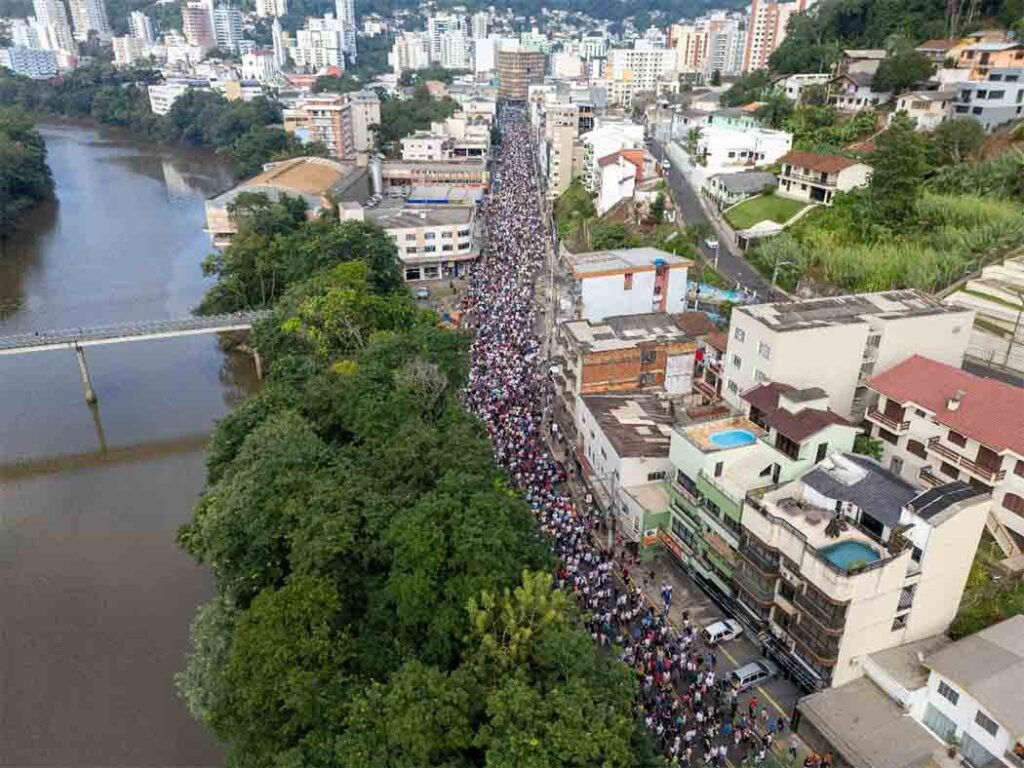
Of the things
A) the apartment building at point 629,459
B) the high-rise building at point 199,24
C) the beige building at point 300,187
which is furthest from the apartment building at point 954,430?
the high-rise building at point 199,24

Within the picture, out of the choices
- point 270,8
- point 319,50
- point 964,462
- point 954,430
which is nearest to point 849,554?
point 964,462

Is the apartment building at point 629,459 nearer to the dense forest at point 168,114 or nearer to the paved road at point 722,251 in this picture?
the paved road at point 722,251

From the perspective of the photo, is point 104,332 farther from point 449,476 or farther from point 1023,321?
point 1023,321

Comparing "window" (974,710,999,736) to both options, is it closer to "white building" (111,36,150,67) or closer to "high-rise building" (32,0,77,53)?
"white building" (111,36,150,67)

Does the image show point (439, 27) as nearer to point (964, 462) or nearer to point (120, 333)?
point (120, 333)

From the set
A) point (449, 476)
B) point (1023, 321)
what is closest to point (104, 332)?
point (449, 476)

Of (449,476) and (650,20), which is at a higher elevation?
(650,20)

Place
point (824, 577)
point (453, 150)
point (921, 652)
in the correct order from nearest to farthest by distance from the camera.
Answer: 1. point (824, 577)
2. point (921, 652)
3. point (453, 150)

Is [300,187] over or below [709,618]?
over
